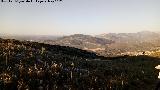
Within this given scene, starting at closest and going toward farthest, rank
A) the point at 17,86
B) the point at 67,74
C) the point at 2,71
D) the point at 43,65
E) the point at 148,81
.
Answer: the point at 17,86 → the point at 2,71 → the point at 67,74 → the point at 43,65 → the point at 148,81

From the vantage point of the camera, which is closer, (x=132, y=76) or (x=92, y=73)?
(x=92, y=73)

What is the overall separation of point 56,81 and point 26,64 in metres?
4.01

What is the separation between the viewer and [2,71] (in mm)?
18625

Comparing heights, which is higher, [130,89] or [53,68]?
[53,68]

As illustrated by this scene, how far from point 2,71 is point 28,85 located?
2597 mm

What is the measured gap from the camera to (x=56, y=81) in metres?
19.1

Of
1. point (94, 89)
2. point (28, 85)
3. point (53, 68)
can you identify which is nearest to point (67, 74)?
point (53, 68)

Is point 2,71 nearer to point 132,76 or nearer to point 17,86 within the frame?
point 17,86

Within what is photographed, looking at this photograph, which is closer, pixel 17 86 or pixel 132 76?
pixel 17 86

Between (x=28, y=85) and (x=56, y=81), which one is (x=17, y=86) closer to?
(x=28, y=85)

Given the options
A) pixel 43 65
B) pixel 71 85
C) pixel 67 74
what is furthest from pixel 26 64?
pixel 71 85

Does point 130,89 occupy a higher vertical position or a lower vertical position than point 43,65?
lower

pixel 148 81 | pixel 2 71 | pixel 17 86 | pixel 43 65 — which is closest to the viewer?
pixel 17 86

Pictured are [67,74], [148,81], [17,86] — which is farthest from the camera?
[148,81]
